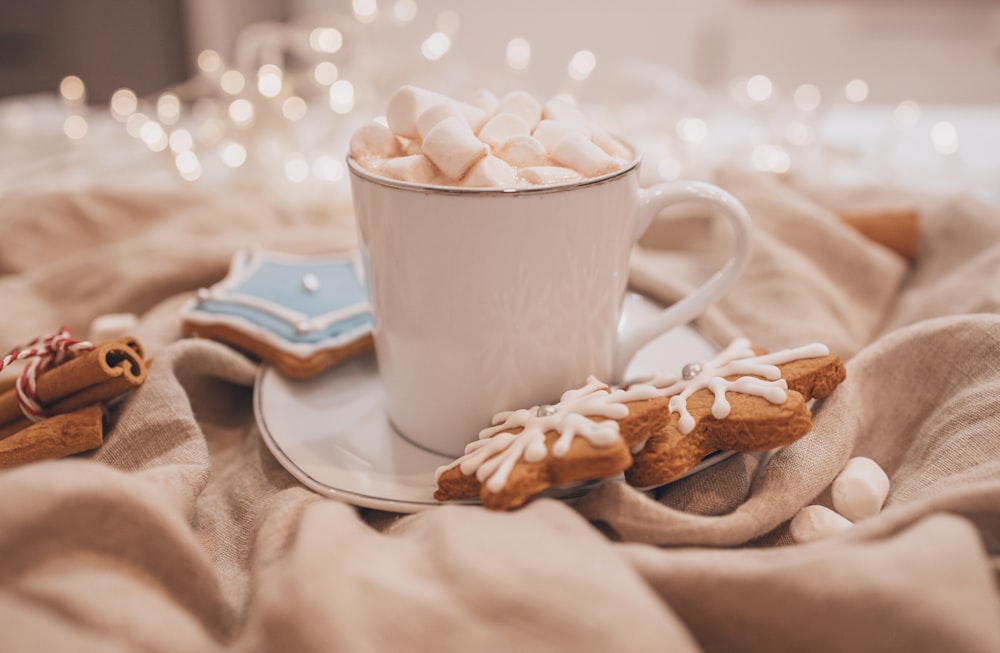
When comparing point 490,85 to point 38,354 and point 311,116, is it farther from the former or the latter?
point 38,354

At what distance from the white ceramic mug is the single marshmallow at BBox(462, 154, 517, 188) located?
0.05ft

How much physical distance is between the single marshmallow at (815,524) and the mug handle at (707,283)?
22cm

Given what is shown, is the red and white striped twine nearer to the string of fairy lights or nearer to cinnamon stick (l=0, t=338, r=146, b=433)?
cinnamon stick (l=0, t=338, r=146, b=433)

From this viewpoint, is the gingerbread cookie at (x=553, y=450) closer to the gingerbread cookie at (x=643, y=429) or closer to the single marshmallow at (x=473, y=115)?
the gingerbread cookie at (x=643, y=429)

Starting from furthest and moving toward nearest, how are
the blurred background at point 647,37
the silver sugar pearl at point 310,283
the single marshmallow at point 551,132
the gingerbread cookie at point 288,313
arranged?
the blurred background at point 647,37
the silver sugar pearl at point 310,283
the gingerbread cookie at point 288,313
the single marshmallow at point 551,132

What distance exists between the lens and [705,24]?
2969mm

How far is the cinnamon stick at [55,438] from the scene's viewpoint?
60 cm

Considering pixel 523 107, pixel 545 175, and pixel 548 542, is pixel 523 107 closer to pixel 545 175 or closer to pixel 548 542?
pixel 545 175

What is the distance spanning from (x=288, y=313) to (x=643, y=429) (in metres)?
0.45

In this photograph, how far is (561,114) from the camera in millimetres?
646

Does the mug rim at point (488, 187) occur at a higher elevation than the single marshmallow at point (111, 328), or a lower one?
higher

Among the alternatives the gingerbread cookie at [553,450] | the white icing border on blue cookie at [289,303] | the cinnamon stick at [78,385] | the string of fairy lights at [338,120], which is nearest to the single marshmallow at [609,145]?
the gingerbread cookie at [553,450]

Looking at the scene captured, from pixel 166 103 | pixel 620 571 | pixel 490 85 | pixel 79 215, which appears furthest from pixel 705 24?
pixel 620 571

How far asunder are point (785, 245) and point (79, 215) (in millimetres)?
1065
